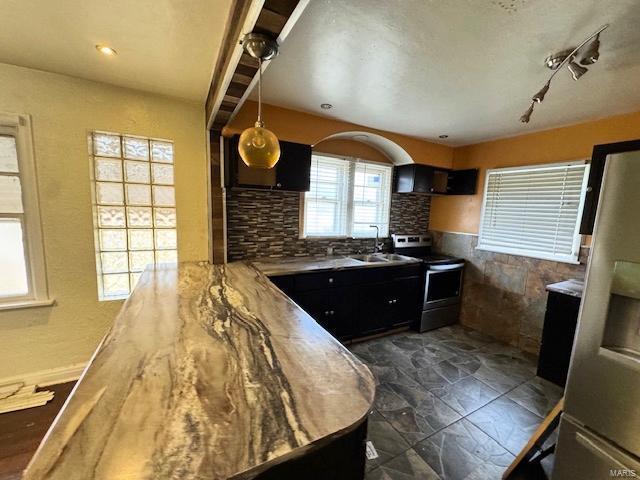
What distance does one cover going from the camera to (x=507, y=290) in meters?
3.08

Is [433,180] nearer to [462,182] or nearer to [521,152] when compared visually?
[462,182]

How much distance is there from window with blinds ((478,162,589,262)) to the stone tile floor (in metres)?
1.15

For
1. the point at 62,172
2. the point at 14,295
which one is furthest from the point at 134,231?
the point at 14,295

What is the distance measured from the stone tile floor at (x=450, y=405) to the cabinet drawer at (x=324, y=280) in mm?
764

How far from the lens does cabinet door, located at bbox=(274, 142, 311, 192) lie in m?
2.54

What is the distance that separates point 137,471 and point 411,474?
158cm

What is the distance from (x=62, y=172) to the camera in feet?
6.84

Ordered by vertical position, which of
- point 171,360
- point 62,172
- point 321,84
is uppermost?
Result: point 321,84

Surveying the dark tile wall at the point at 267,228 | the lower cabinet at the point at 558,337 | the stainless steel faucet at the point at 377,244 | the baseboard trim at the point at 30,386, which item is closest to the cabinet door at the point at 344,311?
the dark tile wall at the point at 267,228

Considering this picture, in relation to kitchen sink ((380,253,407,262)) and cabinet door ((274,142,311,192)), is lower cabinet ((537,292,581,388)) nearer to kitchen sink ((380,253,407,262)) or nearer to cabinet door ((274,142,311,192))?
kitchen sink ((380,253,407,262))

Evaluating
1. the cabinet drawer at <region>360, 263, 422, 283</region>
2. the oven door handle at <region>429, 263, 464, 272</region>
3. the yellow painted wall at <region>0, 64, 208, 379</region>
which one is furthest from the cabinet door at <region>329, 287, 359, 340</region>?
the yellow painted wall at <region>0, 64, 208, 379</region>

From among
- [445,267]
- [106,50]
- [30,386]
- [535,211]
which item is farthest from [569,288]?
[30,386]

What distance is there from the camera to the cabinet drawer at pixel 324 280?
97.2 inches

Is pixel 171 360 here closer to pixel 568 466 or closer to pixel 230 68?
pixel 230 68
